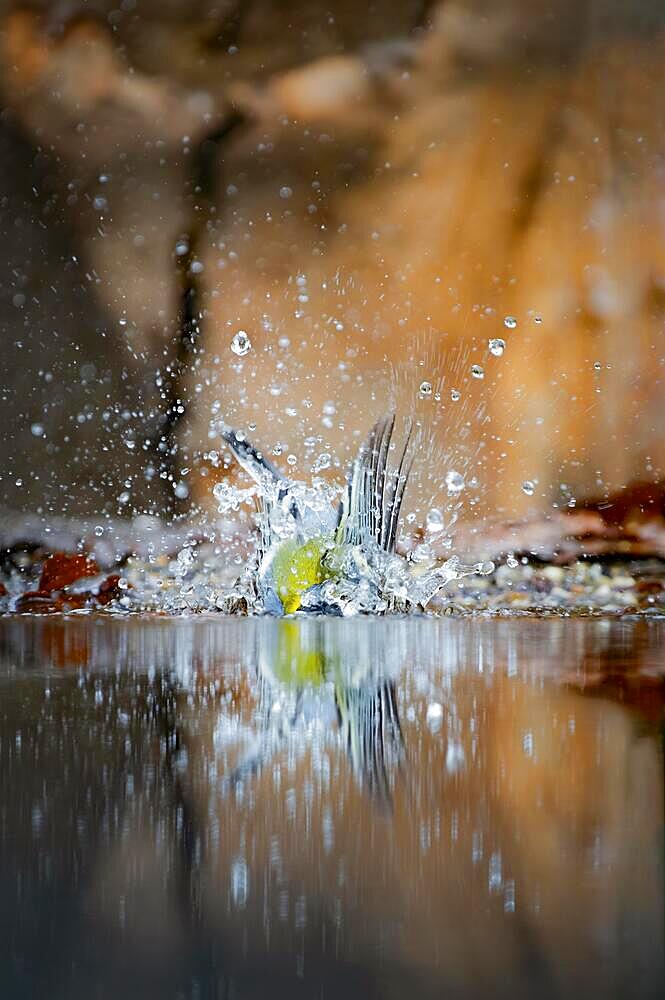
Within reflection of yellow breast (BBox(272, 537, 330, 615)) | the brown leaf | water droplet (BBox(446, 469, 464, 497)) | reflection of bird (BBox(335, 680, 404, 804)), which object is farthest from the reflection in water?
water droplet (BBox(446, 469, 464, 497))

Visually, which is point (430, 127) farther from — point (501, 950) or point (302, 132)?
point (501, 950)

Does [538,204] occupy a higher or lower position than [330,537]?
higher

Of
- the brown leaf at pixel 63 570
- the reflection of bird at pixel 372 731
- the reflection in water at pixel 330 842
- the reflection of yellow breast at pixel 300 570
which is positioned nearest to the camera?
the reflection in water at pixel 330 842

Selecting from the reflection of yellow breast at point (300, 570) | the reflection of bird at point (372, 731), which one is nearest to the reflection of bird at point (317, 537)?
the reflection of yellow breast at point (300, 570)

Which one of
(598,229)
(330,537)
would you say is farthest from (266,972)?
(598,229)

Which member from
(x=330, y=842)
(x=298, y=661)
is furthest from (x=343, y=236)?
(x=330, y=842)

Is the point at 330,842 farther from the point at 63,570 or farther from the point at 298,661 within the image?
the point at 63,570

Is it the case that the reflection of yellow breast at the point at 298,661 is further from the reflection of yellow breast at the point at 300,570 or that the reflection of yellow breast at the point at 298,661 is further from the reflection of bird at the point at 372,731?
the reflection of yellow breast at the point at 300,570
